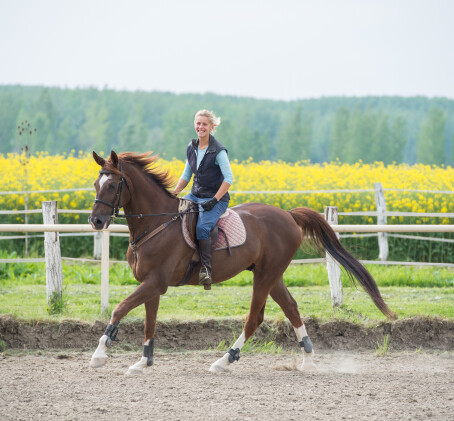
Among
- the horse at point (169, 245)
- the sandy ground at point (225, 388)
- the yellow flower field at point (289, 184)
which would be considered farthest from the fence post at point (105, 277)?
the yellow flower field at point (289, 184)

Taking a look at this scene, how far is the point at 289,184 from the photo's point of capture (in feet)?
62.4

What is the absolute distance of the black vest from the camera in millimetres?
6125

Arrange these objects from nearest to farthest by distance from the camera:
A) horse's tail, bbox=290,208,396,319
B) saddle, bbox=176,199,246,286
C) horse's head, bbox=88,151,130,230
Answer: horse's head, bbox=88,151,130,230, saddle, bbox=176,199,246,286, horse's tail, bbox=290,208,396,319

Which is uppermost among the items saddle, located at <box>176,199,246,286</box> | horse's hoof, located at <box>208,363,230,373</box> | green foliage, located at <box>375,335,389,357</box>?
saddle, located at <box>176,199,246,286</box>

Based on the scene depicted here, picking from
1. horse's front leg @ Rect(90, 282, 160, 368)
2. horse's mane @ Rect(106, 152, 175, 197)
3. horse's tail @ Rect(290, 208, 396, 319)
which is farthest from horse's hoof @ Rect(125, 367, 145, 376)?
horse's tail @ Rect(290, 208, 396, 319)

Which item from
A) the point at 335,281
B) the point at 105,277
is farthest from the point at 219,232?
the point at 335,281

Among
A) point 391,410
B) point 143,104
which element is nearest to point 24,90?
point 143,104

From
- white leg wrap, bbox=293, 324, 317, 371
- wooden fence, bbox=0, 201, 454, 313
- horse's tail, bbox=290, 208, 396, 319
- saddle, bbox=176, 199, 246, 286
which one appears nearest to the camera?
saddle, bbox=176, 199, 246, 286

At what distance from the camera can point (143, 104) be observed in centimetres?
9806

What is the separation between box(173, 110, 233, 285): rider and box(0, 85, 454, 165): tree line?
127ft

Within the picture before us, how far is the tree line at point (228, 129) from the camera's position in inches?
2484

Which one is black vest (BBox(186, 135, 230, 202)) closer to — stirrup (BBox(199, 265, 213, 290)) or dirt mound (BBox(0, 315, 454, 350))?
stirrup (BBox(199, 265, 213, 290))

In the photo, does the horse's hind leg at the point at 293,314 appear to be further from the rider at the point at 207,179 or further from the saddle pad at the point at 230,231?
the rider at the point at 207,179

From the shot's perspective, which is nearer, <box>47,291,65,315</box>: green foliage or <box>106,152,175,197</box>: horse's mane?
<box>106,152,175,197</box>: horse's mane
